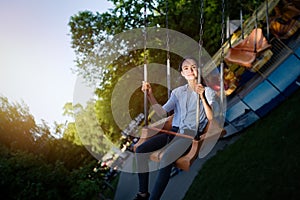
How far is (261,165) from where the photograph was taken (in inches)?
210

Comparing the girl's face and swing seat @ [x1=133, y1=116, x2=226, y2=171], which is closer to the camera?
swing seat @ [x1=133, y1=116, x2=226, y2=171]

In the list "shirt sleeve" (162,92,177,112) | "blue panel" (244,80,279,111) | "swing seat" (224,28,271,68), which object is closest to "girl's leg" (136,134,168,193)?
"shirt sleeve" (162,92,177,112)

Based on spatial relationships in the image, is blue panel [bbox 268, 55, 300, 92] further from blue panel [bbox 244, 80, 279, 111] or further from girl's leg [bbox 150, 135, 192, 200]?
girl's leg [bbox 150, 135, 192, 200]

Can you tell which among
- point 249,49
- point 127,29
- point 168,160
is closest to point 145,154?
point 168,160

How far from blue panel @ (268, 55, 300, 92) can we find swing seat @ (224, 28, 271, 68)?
74 cm

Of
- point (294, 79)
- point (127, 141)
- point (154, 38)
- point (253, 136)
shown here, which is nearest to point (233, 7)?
point (154, 38)

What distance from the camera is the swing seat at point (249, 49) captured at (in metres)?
5.93

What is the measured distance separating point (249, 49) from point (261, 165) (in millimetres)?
2127

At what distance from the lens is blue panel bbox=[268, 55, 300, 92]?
6.41 metres

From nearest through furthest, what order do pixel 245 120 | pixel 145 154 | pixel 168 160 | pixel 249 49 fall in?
pixel 168 160 < pixel 145 154 < pixel 249 49 < pixel 245 120

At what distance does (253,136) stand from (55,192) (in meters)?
3.92

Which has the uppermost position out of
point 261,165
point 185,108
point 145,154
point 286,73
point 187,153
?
point 185,108

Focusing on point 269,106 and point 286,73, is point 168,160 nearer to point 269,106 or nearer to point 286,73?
point 286,73

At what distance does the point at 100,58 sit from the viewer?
11398 millimetres
